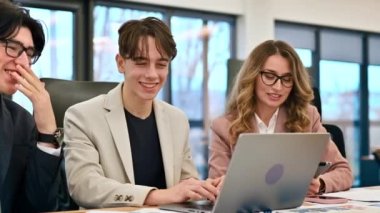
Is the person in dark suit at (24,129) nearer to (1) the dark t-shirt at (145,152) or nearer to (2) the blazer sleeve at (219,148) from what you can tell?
(1) the dark t-shirt at (145,152)

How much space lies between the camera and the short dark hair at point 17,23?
5.35 ft

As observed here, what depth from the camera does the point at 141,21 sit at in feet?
6.35

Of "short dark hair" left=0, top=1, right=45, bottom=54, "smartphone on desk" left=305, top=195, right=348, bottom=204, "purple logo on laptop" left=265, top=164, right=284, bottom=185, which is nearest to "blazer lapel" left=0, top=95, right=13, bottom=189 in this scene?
"short dark hair" left=0, top=1, right=45, bottom=54

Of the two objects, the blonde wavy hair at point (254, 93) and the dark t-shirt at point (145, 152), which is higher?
the blonde wavy hair at point (254, 93)

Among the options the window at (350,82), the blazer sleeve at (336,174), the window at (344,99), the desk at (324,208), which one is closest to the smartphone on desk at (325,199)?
the desk at (324,208)

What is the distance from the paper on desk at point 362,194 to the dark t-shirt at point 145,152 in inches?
24.8

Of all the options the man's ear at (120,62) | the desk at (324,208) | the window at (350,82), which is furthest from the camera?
the window at (350,82)

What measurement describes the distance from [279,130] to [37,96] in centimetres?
109

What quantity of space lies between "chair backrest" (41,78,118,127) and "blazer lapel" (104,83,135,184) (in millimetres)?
388

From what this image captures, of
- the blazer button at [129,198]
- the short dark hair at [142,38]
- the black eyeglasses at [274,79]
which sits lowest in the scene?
the blazer button at [129,198]

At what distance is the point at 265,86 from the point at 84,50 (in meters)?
3.00

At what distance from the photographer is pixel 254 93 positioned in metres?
2.41

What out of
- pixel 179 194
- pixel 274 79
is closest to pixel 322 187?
pixel 274 79

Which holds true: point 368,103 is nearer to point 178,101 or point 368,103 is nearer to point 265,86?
point 178,101
